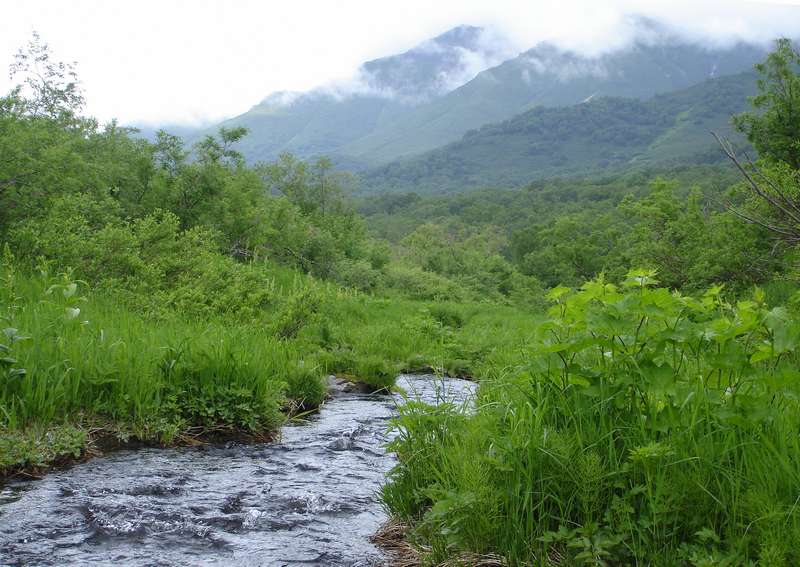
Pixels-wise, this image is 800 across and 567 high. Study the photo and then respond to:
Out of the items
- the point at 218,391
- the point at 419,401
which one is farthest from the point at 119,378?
the point at 419,401

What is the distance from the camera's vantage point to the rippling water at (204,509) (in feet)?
12.9

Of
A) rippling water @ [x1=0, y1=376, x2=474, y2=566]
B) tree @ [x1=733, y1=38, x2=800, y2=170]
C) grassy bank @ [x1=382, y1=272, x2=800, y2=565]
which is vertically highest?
tree @ [x1=733, y1=38, x2=800, y2=170]

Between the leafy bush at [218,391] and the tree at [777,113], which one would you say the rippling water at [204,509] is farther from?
the tree at [777,113]

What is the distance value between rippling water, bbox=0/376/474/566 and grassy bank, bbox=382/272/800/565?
84cm

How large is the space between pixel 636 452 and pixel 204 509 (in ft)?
9.86

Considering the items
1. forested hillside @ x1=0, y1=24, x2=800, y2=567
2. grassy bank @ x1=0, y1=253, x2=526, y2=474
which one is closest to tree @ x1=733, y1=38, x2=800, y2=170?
forested hillside @ x1=0, y1=24, x2=800, y2=567

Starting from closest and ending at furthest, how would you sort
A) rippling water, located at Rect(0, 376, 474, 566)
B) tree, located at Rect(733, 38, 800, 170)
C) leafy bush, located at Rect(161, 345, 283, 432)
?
rippling water, located at Rect(0, 376, 474, 566) < leafy bush, located at Rect(161, 345, 283, 432) < tree, located at Rect(733, 38, 800, 170)

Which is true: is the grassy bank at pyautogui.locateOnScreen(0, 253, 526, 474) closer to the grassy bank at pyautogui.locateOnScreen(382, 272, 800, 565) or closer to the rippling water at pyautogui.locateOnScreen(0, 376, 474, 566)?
the rippling water at pyautogui.locateOnScreen(0, 376, 474, 566)

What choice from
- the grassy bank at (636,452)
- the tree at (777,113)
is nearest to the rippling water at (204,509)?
the grassy bank at (636,452)

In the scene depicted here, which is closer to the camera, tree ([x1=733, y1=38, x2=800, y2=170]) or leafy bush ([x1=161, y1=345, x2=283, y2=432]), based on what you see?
leafy bush ([x1=161, y1=345, x2=283, y2=432])

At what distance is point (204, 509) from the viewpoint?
462 centimetres

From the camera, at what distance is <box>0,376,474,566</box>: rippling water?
3.93m

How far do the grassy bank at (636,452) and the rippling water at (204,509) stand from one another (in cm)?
84

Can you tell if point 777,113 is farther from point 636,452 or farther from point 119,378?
point 119,378
